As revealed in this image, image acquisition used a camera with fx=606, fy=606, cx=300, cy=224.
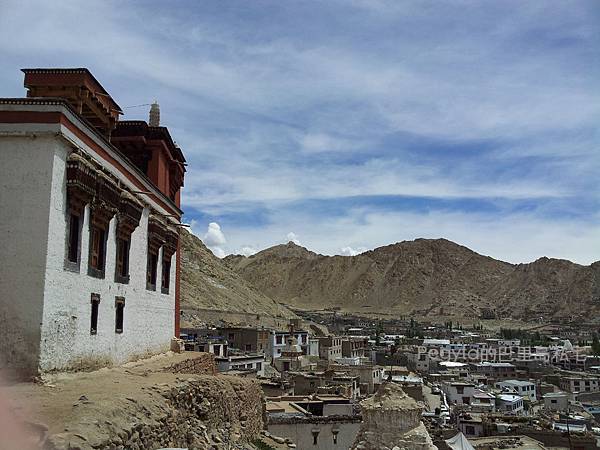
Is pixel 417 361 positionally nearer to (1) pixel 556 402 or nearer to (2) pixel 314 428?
(1) pixel 556 402

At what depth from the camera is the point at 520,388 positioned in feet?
196

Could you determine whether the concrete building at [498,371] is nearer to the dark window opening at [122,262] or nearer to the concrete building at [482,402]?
the concrete building at [482,402]

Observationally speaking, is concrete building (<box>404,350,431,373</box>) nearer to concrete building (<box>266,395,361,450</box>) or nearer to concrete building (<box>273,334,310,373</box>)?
concrete building (<box>273,334,310,373</box>)

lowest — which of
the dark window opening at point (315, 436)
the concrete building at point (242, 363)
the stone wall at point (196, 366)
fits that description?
the dark window opening at point (315, 436)

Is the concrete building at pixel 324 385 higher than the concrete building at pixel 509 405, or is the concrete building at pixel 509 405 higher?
the concrete building at pixel 324 385

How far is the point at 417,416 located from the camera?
10656 mm

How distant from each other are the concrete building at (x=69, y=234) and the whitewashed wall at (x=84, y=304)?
0.08 ft

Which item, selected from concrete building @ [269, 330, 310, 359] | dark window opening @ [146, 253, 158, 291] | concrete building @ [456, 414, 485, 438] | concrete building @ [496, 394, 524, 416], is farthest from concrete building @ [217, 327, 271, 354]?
dark window opening @ [146, 253, 158, 291]

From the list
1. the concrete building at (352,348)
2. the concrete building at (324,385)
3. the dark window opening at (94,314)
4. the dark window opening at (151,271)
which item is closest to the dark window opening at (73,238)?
the dark window opening at (94,314)

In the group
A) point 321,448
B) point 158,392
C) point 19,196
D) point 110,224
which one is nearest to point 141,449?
point 158,392

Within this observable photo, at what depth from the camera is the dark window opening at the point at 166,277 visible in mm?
20141

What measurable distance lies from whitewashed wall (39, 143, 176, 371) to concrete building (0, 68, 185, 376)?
1.0 inches

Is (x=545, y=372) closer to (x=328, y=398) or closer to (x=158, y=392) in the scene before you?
(x=328, y=398)

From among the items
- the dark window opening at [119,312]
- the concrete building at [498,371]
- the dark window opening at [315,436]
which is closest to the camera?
the dark window opening at [119,312]
